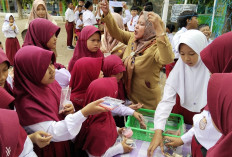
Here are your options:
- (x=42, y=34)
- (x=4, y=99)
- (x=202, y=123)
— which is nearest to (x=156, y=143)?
(x=202, y=123)

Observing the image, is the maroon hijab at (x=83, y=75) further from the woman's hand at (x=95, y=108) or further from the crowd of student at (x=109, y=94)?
the woman's hand at (x=95, y=108)

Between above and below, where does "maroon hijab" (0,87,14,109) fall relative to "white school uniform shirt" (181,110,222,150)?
above

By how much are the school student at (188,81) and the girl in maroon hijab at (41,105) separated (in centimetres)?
71

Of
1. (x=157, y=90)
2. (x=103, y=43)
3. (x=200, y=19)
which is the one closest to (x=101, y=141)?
(x=157, y=90)

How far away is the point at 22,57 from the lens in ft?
4.81

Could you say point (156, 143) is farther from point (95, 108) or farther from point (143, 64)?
point (143, 64)

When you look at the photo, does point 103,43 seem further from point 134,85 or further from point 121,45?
point 134,85

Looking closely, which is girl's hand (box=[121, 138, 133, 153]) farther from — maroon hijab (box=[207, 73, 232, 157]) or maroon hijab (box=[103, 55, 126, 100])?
maroon hijab (box=[103, 55, 126, 100])

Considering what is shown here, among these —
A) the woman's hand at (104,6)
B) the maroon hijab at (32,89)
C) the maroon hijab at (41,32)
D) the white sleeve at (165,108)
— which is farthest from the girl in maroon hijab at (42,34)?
the white sleeve at (165,108)

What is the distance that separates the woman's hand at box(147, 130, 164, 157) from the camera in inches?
57.6

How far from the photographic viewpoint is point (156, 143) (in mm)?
1485

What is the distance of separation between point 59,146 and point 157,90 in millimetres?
1311

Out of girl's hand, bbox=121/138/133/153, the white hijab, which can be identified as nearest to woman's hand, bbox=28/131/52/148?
girl's hand, bbox=121/138/133/153

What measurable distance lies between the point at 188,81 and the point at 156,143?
637 millimetres
